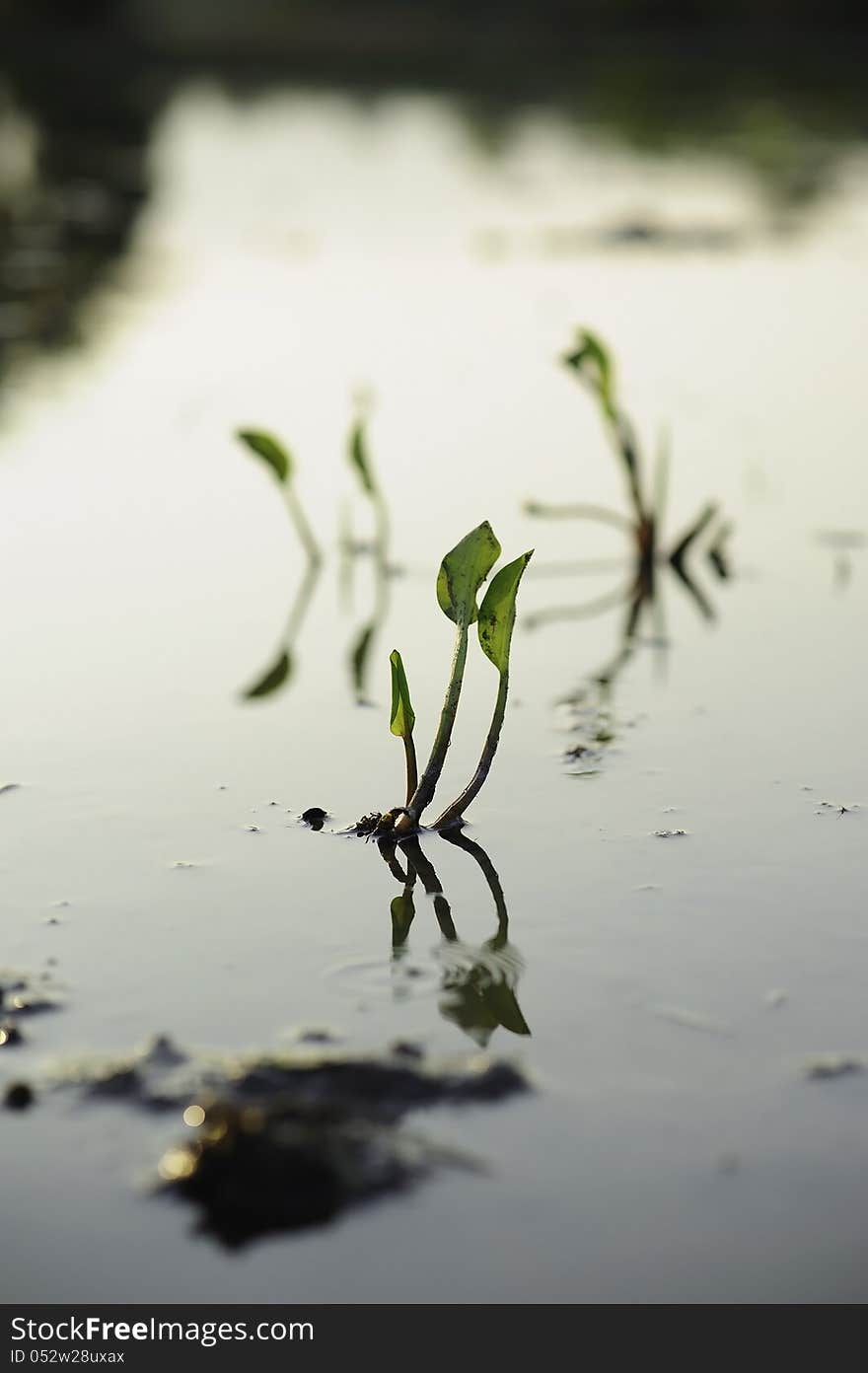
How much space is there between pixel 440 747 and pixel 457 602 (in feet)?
0.73

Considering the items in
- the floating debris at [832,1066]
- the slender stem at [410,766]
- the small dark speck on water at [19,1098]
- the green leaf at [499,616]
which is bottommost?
the floating debris at [832,1066]

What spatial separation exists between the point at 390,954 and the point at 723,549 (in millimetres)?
2327

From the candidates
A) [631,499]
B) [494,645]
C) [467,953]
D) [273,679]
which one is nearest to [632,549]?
[631,499]

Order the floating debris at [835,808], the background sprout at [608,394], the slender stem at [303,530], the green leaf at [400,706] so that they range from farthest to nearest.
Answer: the slender stem at [303,530] → the background sprout at [608,394] → the floating debris at [835,808] → the green leaf at [400,706]

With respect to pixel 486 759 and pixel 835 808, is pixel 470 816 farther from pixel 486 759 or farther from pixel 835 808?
pixel 835 808

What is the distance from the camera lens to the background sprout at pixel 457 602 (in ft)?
8.72

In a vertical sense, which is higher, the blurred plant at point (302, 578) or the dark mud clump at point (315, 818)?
the blurred plant at point (302, 578)

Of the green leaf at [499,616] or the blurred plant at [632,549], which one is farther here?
the blurred plant at [632,549]

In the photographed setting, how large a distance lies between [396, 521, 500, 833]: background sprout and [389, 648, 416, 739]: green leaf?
0.16ft

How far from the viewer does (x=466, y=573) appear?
269cm

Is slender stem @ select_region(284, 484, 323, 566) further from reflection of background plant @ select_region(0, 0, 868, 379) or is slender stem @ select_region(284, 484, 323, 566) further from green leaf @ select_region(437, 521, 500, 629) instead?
reflection of background plant @ select_region(0, 0, 868, 379)

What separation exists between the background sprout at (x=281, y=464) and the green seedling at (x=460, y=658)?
1.43 meters

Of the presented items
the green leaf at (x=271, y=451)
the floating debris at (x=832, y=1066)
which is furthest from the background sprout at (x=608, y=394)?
the floating debris at (x=832, y=1066)

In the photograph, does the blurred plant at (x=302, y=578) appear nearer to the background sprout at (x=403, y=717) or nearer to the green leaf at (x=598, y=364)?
the green leaf at (x=598, y=364)
